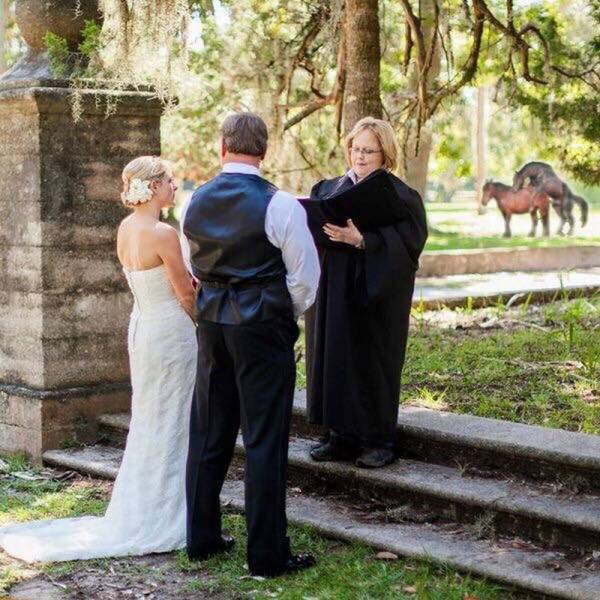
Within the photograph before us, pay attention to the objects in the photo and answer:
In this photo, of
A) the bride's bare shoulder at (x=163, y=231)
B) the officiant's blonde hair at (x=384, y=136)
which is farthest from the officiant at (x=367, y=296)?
the bride's bare shoulder at (x=163, y=231)

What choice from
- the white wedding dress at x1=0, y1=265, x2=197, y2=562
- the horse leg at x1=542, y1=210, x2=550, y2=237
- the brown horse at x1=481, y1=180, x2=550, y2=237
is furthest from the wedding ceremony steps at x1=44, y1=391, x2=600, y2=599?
the horse leg at x1=542, y1=210, x2=550, y2=237

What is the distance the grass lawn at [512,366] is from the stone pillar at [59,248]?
1.48 metres

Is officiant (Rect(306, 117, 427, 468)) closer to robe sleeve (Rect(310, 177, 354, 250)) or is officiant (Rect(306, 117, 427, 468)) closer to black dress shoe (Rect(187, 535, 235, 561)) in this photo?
robe sleeve (Rect(310, 177, 354, 250))

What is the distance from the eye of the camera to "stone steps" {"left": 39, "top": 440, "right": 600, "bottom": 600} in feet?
16.0

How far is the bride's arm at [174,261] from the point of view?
598cm

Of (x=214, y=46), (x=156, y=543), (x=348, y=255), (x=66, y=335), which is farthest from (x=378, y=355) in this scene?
(x=214, y=46)

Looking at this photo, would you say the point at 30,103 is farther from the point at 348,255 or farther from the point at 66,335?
the point at 348,255

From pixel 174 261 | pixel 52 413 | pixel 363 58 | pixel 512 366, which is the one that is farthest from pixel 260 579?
pixel 363 58

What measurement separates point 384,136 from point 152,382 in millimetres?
1698

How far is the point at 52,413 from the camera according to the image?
7492 mm

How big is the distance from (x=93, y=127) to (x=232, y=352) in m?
2.76

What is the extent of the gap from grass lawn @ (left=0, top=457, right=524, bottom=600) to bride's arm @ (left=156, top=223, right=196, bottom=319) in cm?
120

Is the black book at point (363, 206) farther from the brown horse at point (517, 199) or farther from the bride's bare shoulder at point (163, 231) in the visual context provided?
the brown horse at point (517, 199)

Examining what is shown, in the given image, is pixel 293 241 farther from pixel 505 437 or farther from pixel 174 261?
pixel 505 437
